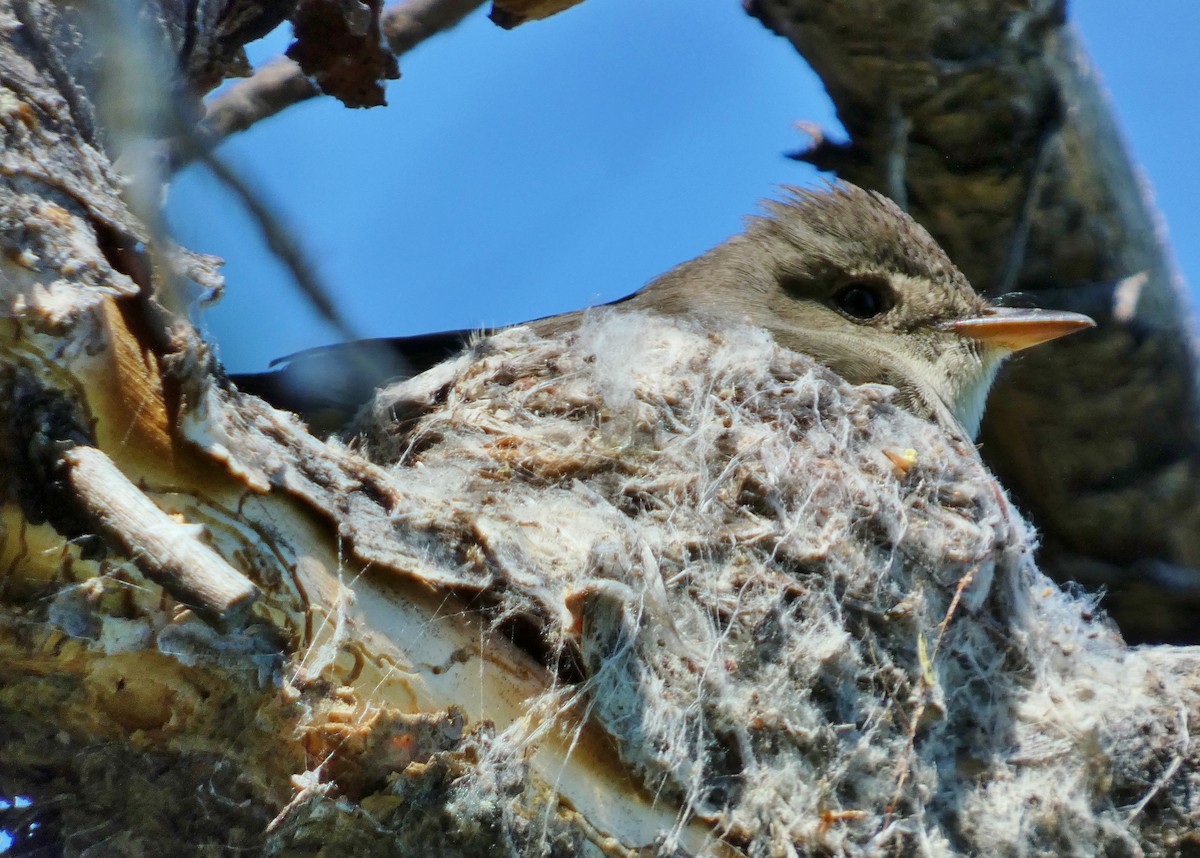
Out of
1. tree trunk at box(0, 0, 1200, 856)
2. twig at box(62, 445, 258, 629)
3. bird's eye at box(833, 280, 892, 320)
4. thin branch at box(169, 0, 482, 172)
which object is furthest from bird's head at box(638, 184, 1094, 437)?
twig at box(62, 445, 258, 629)

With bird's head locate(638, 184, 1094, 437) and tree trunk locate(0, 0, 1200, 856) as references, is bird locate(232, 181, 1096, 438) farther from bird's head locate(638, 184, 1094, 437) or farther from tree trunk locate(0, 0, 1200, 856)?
tree trunk locate(0, 0, 1200, 856)

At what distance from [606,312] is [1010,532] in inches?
50.6

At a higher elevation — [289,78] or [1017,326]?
[289,78]

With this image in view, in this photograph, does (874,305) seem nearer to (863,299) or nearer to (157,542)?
(863,299)

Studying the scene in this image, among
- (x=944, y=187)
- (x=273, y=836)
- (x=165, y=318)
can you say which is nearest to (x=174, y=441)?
(x=165, y=318)

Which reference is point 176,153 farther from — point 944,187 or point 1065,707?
point 944,187

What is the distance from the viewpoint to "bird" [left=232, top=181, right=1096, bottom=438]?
373cm

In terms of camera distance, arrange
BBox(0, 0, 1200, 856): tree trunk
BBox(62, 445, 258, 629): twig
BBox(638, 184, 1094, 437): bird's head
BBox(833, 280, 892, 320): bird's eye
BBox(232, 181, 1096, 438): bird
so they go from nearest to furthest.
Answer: BBox(62, 445, 258, 629): twig, BBox(0, 0, 1200, 856): tree trunk, BBox(232, 181, 1096, 438): bird, BBox(638, 184, 1094, 437): bird's head, BBox(833, 280, 892, 320): bird's eye

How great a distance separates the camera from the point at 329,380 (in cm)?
337

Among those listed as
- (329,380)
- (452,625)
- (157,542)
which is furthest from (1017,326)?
(157,542)

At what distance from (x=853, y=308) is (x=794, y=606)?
1947 millimetres

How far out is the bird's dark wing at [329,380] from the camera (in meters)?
3.26

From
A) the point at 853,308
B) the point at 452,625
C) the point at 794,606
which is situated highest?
the point at 452,625

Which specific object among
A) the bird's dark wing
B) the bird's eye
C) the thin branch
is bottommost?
the bird's eye
